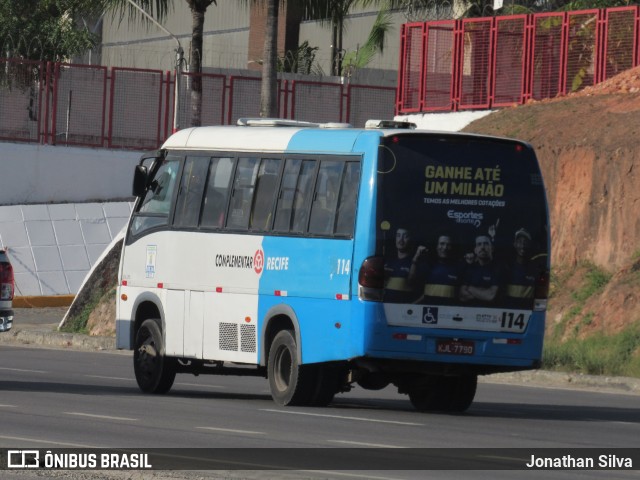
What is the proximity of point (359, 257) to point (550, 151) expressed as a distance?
46.8 ft

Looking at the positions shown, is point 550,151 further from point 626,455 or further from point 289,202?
point 626,455

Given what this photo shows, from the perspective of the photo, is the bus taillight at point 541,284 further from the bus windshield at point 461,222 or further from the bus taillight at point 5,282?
the bus taillight at point 5,282

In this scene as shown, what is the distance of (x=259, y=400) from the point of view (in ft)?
61.9

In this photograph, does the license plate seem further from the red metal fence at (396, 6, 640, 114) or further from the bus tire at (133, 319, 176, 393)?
the red metal fence at (396, 6, 640, 114)

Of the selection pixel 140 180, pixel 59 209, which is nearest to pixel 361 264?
pixel 140 180

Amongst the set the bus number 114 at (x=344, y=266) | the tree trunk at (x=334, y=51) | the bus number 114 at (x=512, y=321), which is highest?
the tree trunk at (x=334, y=51)

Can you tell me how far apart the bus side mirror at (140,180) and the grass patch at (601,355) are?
304 inches

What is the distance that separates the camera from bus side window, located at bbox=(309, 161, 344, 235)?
17609 millimetres

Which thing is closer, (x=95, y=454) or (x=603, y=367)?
(x=95, y=454)

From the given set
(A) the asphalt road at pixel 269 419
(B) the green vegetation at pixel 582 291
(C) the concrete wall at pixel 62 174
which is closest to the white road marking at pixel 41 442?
(A) the asphalt road at pixel 269 419

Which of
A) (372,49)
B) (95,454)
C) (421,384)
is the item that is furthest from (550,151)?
(372,49)

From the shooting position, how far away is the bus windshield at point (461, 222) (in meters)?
17.0

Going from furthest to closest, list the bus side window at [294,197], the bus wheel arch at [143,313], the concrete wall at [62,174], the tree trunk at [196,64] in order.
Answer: the concrete wall at [62,174] < the tree trunk at [196,64] < the bus wheel arch at [143,313] < the bus side window at [294,197]

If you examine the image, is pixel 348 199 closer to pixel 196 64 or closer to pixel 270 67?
pixel 270 67
